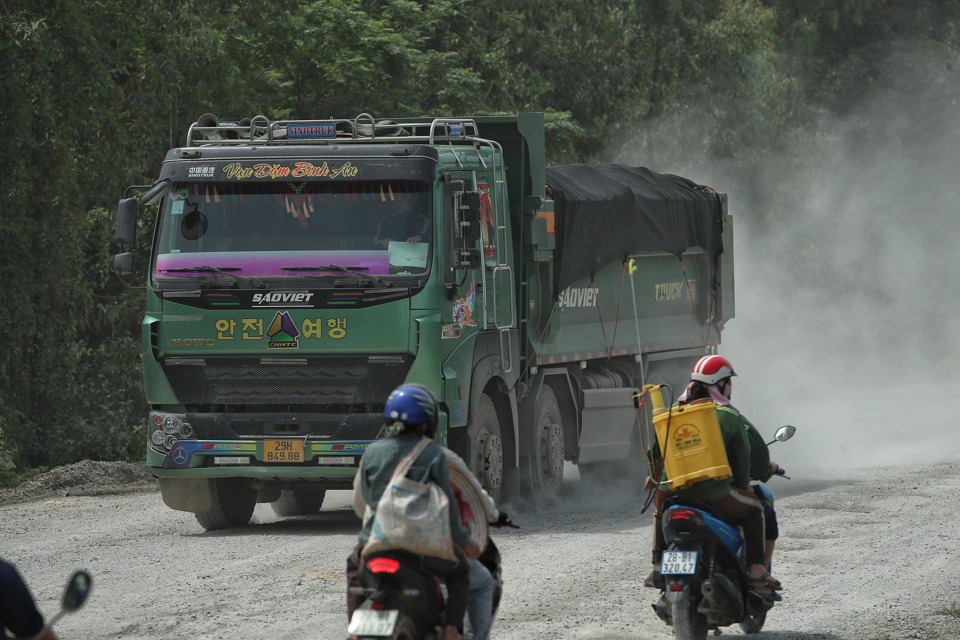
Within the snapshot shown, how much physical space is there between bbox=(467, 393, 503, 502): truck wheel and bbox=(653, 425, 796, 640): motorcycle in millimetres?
5438

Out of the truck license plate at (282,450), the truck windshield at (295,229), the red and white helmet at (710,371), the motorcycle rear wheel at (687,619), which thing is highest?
the truck windshield at (295,229)

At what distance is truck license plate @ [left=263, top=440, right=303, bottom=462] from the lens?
13.1 meters

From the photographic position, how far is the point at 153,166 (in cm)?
2409

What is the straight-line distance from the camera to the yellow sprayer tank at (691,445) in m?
8.26

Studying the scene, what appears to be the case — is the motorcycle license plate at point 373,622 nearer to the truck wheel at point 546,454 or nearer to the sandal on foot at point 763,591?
the sandal on foot at point 763,591

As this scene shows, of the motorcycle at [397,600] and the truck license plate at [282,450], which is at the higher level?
the motorcycle at [397,600]

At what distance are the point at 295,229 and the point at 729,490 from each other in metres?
5.93

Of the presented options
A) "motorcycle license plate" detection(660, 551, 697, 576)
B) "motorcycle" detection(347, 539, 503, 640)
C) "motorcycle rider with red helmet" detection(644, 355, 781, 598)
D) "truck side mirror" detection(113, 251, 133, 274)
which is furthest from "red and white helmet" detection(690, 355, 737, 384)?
"truck side mirror" detection(113, 251, 133, 274)

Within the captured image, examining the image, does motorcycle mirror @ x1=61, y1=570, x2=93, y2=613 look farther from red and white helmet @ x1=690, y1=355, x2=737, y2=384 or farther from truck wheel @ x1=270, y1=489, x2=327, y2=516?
truck wheel @ x1=270, y1=489, x2=327, y2=516

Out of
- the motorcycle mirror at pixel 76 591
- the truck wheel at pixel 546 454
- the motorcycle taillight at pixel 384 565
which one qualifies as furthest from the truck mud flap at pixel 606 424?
the motorcycle mirror at pixel 76 591

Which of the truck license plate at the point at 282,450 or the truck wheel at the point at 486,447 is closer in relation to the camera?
the truck license plate at the point at 282,450

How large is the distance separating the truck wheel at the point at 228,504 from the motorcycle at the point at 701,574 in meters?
6.45

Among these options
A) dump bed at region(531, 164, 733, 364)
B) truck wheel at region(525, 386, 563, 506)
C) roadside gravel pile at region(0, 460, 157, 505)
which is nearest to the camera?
truck wheel at region(525, 386, 563, 506)

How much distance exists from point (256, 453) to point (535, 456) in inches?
127
